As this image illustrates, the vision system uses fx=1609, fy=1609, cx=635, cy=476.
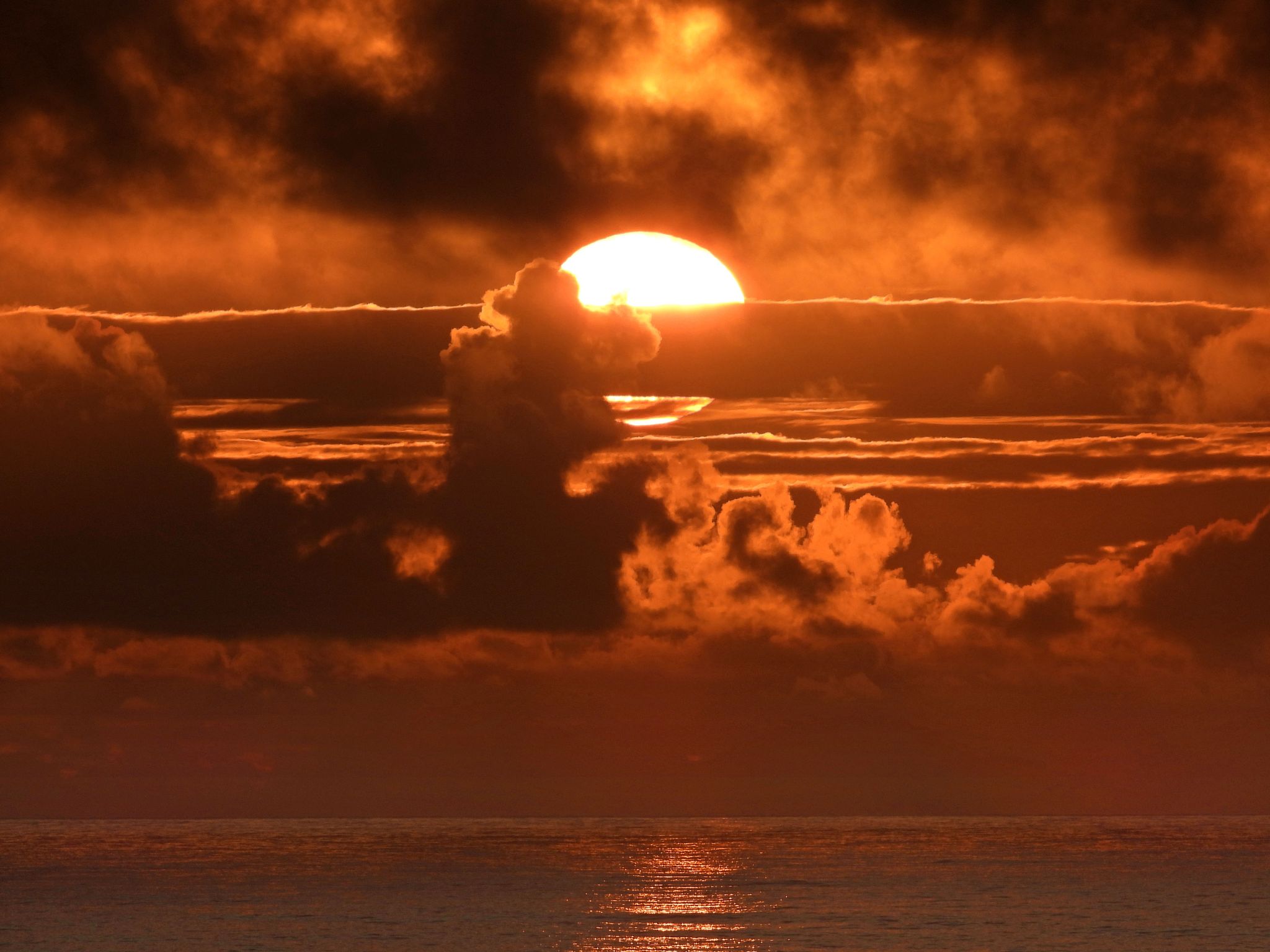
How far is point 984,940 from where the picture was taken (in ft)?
495

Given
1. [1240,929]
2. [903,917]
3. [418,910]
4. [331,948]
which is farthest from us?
[418,910]

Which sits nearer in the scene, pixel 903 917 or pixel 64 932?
pixel 64 932

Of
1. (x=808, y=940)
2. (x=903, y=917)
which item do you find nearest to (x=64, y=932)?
(x=808, y=940)

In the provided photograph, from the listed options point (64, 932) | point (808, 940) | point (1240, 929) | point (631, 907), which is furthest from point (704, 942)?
point (64, 932)

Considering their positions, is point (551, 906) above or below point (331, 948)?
above

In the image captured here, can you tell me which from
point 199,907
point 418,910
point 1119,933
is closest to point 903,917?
point 1119,933

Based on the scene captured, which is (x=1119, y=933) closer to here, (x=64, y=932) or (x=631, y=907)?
(x=631, y=907)

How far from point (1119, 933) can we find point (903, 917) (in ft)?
78.7

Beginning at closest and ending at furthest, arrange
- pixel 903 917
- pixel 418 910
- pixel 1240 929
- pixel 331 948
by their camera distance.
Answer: pixel 331 948 → pixel 1240 929 → pixel 903 917 → pixel 418 910

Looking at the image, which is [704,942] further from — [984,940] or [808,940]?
[984,940]

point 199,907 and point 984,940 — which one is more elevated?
point 199,907

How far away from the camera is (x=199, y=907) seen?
19738 cm

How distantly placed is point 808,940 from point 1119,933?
34893mm

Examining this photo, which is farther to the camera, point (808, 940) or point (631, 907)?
point (631, 907)
